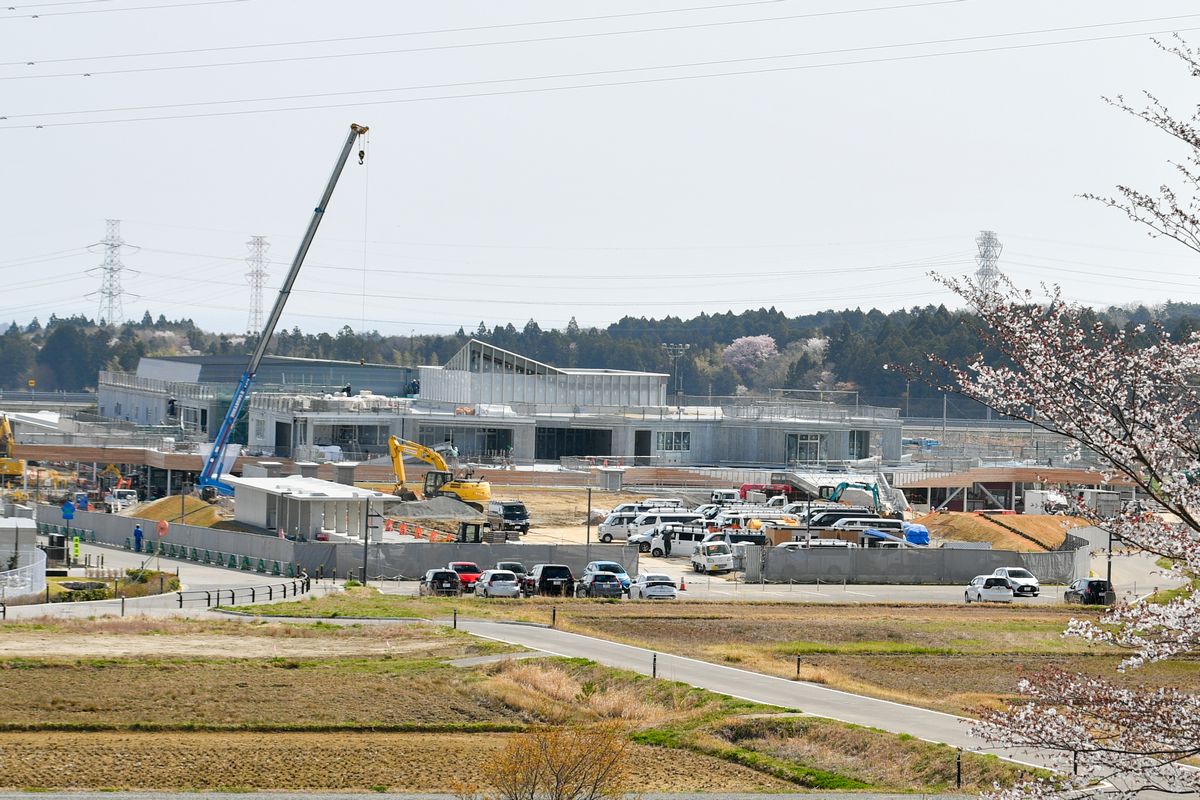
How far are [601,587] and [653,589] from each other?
5.87 ft

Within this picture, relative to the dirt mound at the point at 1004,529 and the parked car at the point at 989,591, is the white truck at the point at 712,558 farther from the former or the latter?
the dirt mound at the point at 1004,529

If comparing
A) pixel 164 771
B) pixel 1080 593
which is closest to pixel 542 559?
pixel 1080 593

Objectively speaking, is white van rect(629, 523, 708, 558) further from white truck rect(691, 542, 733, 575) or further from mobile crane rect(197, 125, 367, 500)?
mobile crane rect(197, 125, 367, 500)

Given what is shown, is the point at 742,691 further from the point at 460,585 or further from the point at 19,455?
the point at 19,455

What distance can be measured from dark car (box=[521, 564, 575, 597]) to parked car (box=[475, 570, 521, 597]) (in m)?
1.36

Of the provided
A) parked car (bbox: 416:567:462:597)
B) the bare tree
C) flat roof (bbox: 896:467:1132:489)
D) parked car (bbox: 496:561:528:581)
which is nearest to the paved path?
the bare tree

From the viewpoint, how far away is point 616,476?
295 feet

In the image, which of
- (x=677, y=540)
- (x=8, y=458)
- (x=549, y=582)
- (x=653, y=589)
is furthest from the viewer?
(x=8, y=458)

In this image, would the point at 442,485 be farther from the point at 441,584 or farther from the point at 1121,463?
the point at 1121,463

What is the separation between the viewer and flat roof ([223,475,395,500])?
61625 millimetres

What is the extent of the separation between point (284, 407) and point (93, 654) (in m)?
64.1

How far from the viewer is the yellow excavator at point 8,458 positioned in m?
83.1

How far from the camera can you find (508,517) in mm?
68875

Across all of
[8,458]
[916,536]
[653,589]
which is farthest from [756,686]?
[8,458]
